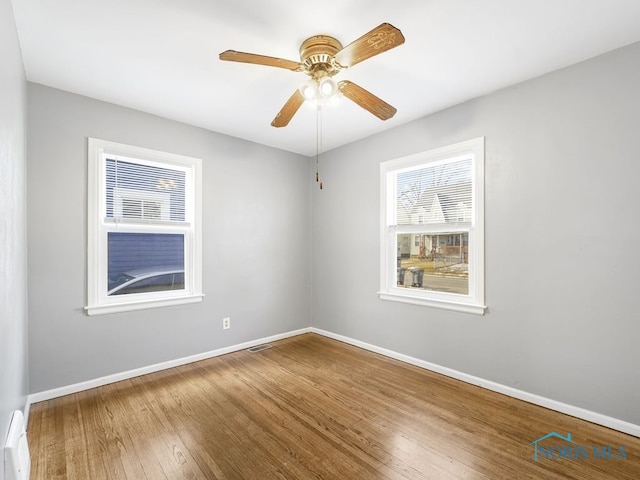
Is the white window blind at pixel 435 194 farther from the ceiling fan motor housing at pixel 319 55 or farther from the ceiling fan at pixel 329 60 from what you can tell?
the ceiling fan motor housing at pixel 319 55

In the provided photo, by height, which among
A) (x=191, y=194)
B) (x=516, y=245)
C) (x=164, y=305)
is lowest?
(x=164, y=305)

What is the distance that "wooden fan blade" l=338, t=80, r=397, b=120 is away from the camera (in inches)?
80.1

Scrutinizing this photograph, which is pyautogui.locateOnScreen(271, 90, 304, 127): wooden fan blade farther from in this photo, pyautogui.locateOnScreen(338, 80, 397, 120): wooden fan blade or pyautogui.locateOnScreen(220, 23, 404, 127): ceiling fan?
pyautogui.locateOnScreen(338, 80, 397, 120): wooden fan blade

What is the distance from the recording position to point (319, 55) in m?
1.93

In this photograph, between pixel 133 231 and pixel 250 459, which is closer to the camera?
pixel 250 459

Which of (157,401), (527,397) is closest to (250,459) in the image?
(157,401)

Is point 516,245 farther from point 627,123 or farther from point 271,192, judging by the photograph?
point 271,192

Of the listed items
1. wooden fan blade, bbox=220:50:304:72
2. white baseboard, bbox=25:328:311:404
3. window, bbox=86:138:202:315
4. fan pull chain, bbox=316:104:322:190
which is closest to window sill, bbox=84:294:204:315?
window, bbox=86:138:202:315

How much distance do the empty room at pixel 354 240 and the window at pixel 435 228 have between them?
23 millimetres

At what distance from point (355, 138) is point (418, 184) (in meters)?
1.04

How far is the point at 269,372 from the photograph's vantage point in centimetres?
301

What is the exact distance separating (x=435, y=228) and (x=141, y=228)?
297cm

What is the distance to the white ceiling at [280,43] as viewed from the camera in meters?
1.72

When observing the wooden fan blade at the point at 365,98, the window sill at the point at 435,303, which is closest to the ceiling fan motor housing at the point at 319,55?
the wooden fan blade at the point at 365,98
